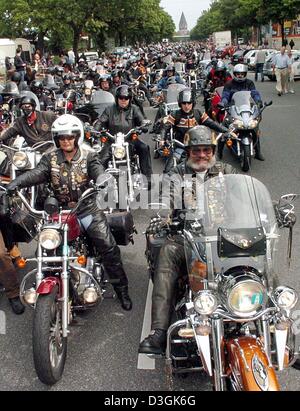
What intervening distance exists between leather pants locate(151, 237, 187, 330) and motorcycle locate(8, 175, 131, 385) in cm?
65

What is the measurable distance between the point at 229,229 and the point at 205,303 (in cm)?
48

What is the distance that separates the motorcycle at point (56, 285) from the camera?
3.61 metres

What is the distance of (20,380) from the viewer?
3875 mm

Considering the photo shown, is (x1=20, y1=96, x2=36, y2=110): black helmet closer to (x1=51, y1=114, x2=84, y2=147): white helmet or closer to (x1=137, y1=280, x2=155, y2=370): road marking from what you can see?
(x1=51, y1=114, x2=84, y2=147): white helmet

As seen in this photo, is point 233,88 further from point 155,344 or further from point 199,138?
point 155,344

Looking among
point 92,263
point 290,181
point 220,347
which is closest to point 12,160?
point 92,263

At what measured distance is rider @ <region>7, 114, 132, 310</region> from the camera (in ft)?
15.0

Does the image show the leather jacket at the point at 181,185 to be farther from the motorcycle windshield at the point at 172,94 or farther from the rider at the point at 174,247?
the motorcycle windshield at the point at 172,94


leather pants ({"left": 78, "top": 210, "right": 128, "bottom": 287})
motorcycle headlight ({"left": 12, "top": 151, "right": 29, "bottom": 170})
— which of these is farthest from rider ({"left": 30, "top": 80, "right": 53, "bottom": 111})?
leather pants ({"left": 78, "top": 210, "right": 128, "bottom": 287})

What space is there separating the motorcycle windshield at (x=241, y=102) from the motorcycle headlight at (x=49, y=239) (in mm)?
6528

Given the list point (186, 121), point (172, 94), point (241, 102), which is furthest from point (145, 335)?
point (172, 94)

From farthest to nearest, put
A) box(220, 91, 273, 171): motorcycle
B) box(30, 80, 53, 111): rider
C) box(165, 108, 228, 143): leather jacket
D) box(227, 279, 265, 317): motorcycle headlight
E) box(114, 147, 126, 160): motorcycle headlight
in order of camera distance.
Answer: box(30, 80, 53, 111): rider, box(220, 91, 273, 171): motorcycle, box(165, 108, 228, 143): leather jacket, box(114, 147, 126, 160): motorcycle headlight, box(227, 279, 265, 317): motorcycle headlight

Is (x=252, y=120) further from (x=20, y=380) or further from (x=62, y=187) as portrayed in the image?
(x=20, y=380)

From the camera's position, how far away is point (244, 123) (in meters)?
9.34
